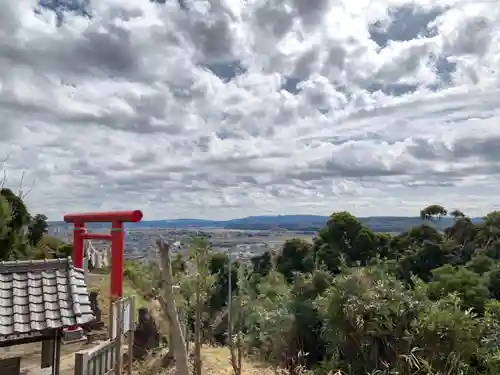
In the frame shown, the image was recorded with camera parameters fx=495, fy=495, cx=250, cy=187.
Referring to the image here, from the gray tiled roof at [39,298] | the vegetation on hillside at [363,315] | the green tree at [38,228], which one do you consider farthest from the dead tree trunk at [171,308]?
the green tree at [38,228]

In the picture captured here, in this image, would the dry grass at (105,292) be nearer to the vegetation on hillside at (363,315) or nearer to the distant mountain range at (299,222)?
the vegetation on hillside at (363,315)

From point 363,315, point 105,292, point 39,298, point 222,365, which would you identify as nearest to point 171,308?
point 39,298

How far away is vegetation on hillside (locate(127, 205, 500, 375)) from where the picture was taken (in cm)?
1045

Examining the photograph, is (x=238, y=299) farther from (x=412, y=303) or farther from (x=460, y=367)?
(x=460, y=367)

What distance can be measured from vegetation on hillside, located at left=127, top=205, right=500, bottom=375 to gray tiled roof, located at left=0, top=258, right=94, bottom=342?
13.7ft

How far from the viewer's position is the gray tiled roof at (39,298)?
3.74 metres

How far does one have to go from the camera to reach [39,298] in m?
3.98

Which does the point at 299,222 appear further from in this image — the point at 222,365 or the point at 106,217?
the point at 106,217

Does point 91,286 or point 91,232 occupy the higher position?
point 91,232

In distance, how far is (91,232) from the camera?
8211 mm

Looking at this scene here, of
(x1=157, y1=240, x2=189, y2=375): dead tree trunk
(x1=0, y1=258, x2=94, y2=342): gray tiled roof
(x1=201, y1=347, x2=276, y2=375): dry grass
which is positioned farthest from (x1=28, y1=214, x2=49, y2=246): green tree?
(x1=0, y1=258, x2=94, y2=342): gray tiled roof

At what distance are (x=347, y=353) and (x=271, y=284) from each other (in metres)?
7.60

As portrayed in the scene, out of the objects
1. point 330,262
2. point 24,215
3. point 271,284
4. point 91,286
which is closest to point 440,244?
point 330,262

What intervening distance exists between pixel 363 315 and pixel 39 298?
8.43 metres
